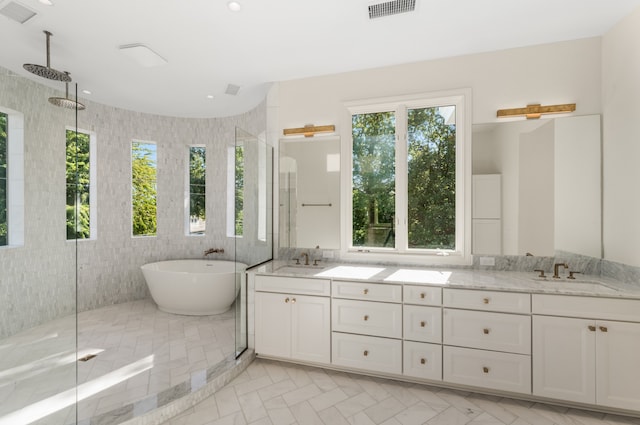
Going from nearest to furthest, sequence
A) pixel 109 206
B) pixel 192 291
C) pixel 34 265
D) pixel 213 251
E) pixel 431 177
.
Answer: pixel 34 265, pixel 431 177, pixel 192 291, pixel 109 206, pixel 213 251

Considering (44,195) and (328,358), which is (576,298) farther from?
(44,195)

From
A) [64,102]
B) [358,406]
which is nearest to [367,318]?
[358,406]

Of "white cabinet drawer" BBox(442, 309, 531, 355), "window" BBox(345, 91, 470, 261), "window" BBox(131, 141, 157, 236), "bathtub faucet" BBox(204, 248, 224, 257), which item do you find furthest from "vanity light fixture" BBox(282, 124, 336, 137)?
"window" BBox(131, 141, 157, 236)

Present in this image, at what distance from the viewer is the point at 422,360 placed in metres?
2.36

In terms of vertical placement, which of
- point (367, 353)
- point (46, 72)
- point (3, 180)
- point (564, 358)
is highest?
point (46, 72)

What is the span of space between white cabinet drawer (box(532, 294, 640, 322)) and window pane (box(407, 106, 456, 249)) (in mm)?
907

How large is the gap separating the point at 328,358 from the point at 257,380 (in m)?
0.61

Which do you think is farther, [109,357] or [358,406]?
[109,357]

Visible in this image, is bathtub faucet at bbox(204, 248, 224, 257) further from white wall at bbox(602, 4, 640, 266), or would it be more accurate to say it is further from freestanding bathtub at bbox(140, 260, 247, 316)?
white wall at bbox(602, 4, 640, 266)

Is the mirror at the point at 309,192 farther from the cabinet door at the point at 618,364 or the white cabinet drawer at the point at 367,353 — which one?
the cabinet door at the point at 618,364

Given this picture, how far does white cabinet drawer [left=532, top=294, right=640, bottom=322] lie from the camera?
79.0 inches

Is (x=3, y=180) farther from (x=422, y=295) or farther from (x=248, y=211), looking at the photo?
(x=422, y=295)

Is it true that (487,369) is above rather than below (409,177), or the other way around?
below

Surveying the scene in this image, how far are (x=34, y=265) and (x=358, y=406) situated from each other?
2247 mm
